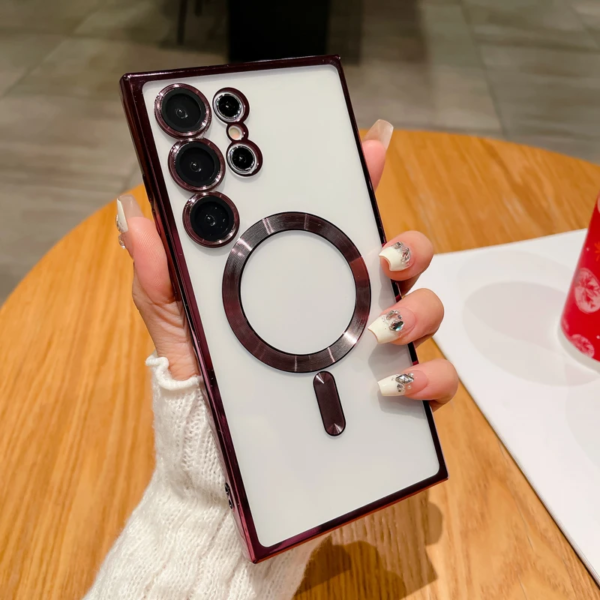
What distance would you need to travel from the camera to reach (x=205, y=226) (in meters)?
0.30

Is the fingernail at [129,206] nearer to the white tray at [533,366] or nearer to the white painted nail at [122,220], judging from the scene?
the white painted nail at [122,220]

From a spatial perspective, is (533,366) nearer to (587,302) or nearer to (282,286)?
(587,302)

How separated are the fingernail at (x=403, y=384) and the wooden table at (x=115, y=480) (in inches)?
3.7

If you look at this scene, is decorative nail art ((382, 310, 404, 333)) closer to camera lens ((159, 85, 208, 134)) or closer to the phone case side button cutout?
the phone case side button cutout

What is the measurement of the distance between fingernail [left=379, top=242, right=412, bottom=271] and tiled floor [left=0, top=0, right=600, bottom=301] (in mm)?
1026

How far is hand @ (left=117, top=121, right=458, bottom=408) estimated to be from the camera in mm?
313

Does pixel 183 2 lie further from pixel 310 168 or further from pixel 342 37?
pixel 310 168

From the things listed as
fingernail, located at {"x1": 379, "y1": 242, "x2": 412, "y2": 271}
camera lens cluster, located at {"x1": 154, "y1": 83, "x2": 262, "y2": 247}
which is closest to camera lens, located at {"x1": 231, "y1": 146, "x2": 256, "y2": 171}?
camera lens cluster, located at {"x1": 154, "y1": 83, "x2": 262, "y2": 247}

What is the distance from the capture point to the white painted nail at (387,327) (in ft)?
1.07

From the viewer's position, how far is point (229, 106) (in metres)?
0.31

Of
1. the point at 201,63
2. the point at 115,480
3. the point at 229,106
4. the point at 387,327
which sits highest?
the point at 229,106

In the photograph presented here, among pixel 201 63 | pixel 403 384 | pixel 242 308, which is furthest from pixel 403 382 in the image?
pixel 201 63

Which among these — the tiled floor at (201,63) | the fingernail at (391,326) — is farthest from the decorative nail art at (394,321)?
the tiled floor at (201,63)

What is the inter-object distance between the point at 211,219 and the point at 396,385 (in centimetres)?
15
